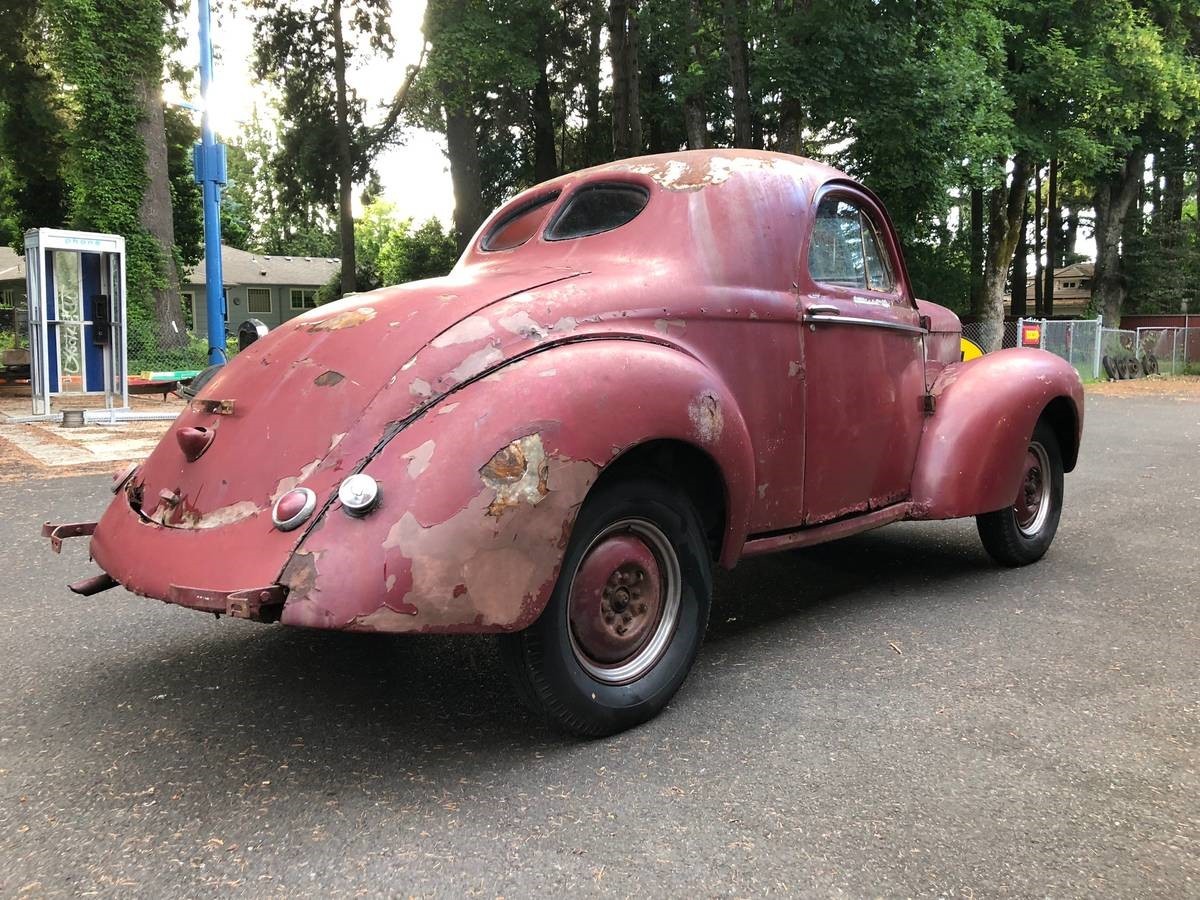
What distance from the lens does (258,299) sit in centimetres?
4647

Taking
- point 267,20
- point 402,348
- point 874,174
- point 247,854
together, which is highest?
point 267,20

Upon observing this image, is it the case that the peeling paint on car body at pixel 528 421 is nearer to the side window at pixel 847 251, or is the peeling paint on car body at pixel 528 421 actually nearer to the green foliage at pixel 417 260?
the side window at pixel 847 251

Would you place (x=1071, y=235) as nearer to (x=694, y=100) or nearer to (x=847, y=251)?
(x=694, y=100)

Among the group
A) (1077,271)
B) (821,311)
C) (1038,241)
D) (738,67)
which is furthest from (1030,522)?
(1077,271)

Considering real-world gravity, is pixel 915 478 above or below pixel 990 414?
below

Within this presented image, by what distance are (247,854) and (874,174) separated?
59.3 ft

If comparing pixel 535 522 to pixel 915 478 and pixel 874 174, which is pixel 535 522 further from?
pixel 874 174

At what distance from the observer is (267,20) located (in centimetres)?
2592

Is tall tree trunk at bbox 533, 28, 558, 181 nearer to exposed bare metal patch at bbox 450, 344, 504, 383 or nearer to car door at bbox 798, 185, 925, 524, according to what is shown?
car door at bbox 798, 185, 925, 524

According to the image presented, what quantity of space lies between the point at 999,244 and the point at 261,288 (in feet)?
118

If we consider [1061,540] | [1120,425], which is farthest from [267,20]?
[1061,540]

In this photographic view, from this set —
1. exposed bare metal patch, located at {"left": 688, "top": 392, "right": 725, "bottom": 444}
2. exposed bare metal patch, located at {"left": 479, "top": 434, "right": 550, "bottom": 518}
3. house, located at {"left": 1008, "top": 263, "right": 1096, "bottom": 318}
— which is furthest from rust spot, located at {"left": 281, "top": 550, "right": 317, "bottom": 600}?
house, located at {"left": 1008, "top": 263, "right": 1096, "bottom": 318}

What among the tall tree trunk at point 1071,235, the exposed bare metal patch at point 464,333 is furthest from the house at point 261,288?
the exposed bare metal patch at point 464,333

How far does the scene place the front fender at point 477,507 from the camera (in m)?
2.30
